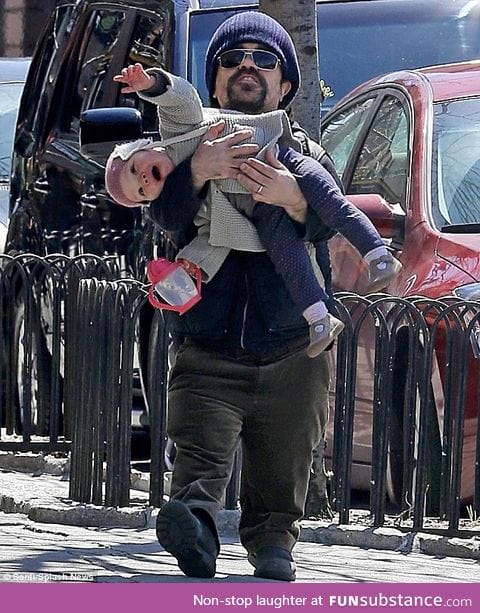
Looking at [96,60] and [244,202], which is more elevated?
[96,60]

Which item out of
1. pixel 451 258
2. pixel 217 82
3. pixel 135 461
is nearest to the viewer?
pixel 217 82

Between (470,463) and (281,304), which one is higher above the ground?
(281,304)

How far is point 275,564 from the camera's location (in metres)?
5.76

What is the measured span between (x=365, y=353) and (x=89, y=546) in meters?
1.42

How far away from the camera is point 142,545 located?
22.6ft

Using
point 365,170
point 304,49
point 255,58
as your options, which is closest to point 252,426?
point 255,58

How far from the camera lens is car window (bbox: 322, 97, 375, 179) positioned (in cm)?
882

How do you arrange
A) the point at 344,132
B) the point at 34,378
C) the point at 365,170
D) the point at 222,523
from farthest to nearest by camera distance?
the point at 34,378, the point at 344,132, the point at 365,170, the point at 222,523

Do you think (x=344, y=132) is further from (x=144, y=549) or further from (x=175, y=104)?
(x=175, y=104)

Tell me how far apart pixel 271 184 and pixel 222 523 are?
217cm

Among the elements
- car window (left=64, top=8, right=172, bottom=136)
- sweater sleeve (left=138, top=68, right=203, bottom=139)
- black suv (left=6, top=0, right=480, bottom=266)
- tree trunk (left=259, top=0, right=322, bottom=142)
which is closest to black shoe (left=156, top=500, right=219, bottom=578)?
sweater sleeve (left=138, top=68, right=203, bottom=139)

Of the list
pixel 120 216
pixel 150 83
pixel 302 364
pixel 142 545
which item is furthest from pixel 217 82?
pixel 120 216

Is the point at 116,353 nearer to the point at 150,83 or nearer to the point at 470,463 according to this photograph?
the point at 470,463

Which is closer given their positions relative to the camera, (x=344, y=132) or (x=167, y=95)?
(x=167, y=95)
